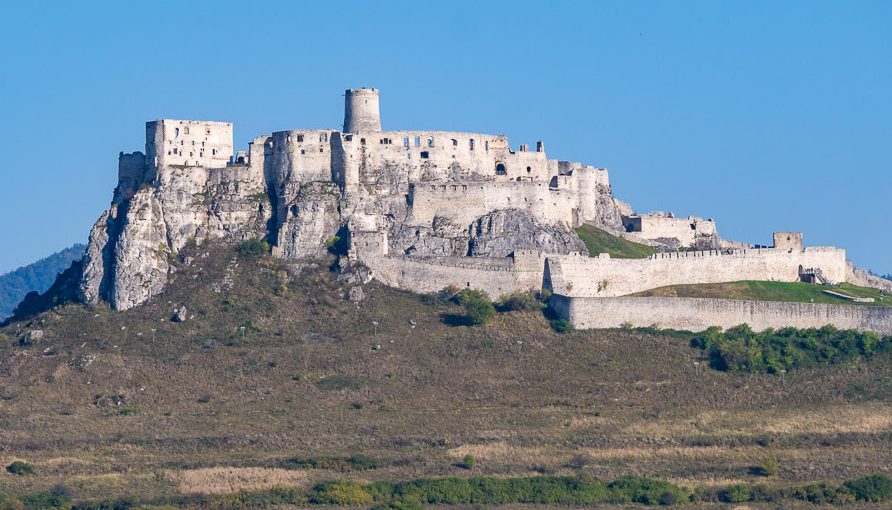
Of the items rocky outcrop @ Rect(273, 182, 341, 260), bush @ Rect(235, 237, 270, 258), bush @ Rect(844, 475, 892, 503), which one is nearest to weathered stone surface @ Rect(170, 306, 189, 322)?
bush @ Rect(235, 237, 270, 258)

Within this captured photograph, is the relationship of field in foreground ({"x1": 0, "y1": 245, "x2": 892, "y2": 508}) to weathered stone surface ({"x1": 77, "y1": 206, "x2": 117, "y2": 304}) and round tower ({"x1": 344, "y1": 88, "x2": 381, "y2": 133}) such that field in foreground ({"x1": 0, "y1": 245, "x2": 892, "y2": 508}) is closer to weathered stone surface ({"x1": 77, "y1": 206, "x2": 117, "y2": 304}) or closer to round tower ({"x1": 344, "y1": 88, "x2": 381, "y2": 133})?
weathered stone surface ({"x1": 77, "y1": 206, "x2": 117, "y2": 304})

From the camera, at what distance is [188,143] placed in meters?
108

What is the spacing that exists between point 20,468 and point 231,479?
8.70 meters

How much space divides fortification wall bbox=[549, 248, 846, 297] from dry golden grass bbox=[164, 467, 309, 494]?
957 inches

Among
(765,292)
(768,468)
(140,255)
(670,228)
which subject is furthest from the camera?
(670,228)

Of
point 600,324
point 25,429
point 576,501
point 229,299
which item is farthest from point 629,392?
point 25,429

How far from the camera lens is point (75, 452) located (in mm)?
85688

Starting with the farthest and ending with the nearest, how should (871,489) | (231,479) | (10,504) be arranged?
(231,479)
(871,489)
(10,504)

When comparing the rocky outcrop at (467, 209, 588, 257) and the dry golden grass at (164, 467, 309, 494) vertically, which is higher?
the rocky outcrop at (467, 209, 588, 257)

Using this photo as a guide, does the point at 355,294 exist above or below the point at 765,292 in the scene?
below

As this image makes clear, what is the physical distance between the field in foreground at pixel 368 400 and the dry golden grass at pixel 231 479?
0.13m

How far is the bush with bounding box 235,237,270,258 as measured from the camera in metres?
104

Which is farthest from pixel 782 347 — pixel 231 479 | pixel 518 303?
pixel 231 479

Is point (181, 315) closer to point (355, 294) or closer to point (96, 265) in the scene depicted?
point (96, 265)
